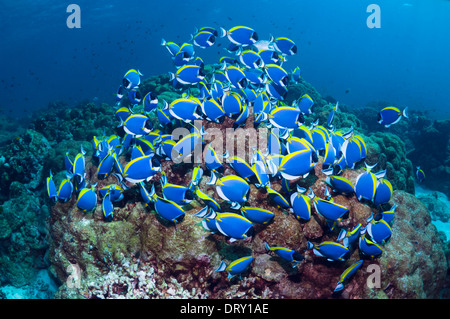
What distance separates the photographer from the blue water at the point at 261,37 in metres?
42.9

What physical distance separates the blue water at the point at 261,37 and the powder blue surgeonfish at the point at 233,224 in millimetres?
19473

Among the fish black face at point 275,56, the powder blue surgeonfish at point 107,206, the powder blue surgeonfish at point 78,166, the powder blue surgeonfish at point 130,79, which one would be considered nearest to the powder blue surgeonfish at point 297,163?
the powder blue surgeonfish at point 107,206

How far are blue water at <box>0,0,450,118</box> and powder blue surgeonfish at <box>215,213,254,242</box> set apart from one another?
19473 millimetres

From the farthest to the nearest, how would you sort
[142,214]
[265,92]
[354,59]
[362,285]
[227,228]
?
[354,59]
[265,92]
[142,214]
[362,285]
[227,228]

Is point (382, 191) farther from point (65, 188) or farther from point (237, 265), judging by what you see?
point (65, 188)

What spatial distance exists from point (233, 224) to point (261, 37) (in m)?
85.8

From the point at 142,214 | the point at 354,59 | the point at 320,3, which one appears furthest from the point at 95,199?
the point at 354,59

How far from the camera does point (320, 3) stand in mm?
64375

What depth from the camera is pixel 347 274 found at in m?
2.75

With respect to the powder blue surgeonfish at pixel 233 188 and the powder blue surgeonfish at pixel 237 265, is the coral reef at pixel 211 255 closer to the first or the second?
the powder blue surgeonfish at pixel 237 265

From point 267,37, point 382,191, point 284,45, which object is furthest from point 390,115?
point 267,37
